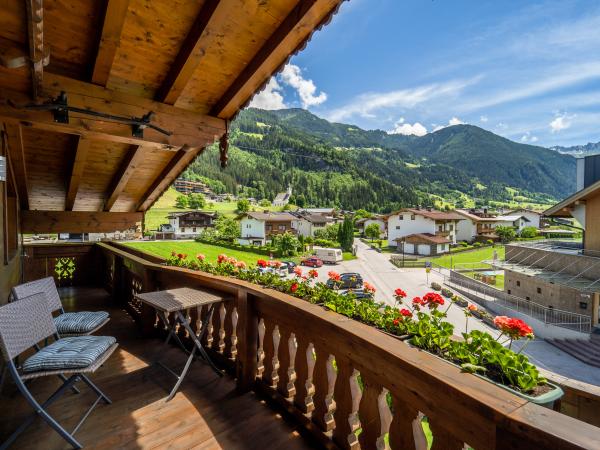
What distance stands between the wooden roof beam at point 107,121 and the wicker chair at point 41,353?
1889 mm

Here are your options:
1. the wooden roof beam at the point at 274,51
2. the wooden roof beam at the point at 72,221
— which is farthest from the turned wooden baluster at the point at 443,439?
the wooden roof beam at the point at 72,221

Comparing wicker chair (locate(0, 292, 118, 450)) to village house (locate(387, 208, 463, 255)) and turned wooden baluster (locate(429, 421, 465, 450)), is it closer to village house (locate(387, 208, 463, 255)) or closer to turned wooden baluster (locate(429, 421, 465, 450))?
turned wooden baluster (locate(429, 421, 465, 450))

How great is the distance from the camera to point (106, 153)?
477 cm

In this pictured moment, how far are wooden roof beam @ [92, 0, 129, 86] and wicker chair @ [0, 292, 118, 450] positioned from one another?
216 cm

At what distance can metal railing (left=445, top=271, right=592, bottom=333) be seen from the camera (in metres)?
12.0

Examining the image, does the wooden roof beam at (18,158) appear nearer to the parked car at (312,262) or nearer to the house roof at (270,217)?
the parked car at (312,262)

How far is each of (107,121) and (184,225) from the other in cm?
4996

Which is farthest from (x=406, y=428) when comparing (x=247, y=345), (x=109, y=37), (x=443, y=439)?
(x=109, y=37)

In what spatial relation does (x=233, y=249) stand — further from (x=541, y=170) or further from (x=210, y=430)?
(x=541, y=170)

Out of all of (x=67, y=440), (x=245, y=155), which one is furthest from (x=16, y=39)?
(x=245, y=155)

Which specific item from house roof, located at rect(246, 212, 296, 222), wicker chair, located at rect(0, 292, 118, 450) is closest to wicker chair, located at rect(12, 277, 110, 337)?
wicker chair, located at rect(0, 292, 118, 450)

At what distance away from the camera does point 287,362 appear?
2232 millimetres

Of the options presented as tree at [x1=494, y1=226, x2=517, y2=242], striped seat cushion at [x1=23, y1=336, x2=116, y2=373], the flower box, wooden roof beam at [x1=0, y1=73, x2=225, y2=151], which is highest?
wooden roof beam at [x1=0, y1=73, x2=225, y2=151]

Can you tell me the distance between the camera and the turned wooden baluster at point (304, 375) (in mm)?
2043
